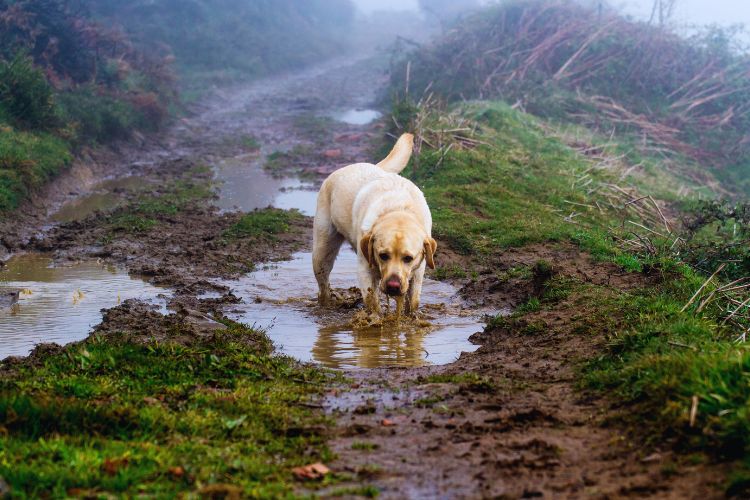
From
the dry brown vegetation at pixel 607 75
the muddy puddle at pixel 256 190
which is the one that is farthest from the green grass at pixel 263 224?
the dry brown vegetation at pixel 607 75

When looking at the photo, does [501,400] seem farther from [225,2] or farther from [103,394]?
[225,2]

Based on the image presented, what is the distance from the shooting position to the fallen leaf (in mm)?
3617

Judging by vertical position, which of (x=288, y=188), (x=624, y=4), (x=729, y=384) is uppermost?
(x=624, y=4)

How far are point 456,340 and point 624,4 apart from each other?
25999mm

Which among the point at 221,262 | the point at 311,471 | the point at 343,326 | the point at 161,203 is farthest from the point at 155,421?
the point at 161,203

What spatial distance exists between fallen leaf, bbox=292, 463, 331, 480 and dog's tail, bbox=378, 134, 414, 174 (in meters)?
5.41

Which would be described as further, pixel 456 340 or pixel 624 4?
pixel 624 4

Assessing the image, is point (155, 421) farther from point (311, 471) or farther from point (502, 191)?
point (502, 191)

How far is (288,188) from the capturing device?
619 inches

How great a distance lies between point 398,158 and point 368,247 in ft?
7.48

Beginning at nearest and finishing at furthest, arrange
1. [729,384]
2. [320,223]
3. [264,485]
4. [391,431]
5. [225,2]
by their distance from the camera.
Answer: [264,485] < [729,384] < [391,431] < [320,223] < [225,2]

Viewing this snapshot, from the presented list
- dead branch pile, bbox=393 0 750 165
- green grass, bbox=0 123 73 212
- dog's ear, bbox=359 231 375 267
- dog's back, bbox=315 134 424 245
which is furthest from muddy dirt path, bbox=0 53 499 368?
dead branch pile, bbox=393 0 750 165

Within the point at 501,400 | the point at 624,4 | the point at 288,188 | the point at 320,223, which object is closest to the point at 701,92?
the point at 624,4

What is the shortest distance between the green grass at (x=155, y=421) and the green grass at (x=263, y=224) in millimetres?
5661
